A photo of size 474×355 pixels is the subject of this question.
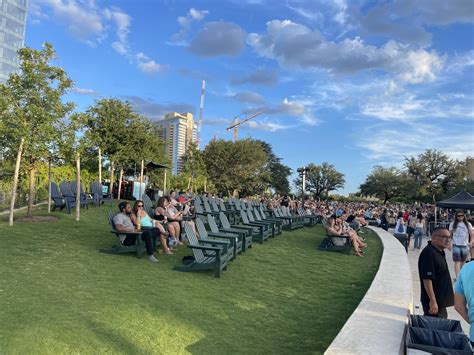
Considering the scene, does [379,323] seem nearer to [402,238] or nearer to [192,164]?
[402,238]

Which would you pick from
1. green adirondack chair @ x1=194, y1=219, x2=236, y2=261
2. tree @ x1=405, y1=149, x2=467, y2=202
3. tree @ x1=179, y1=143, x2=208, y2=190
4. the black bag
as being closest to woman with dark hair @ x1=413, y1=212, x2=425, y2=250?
green adirondack chair @ x1=194, y1=219, x2=236, y2=261

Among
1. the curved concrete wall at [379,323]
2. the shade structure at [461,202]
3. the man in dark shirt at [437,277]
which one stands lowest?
the curved concrete wall at [379,323]

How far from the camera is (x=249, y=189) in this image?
51.2m

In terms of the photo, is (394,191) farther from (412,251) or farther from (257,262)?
(257,262)

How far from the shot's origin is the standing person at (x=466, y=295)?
2979 mm

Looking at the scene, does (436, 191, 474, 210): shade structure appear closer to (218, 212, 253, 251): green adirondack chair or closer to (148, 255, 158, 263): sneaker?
(218, 212, 253, 251): green adirondack chair

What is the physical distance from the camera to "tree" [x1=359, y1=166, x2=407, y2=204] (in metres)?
71.6

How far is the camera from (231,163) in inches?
1916

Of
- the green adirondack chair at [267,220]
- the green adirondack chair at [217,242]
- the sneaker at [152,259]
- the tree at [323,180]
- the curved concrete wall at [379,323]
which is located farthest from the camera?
the tree at [323,180]

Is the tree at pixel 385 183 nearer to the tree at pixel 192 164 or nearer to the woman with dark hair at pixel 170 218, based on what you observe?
the tree at pixel 192 164

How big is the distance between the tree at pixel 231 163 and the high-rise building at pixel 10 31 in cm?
4382

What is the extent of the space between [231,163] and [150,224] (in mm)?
39993

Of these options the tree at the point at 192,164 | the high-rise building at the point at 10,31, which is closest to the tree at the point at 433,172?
the tree at the point at 192,164


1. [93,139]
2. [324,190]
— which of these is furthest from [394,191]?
[93,139]
